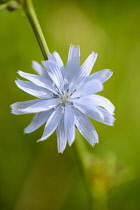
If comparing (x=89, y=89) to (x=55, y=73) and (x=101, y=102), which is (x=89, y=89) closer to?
(x=101, y=102)

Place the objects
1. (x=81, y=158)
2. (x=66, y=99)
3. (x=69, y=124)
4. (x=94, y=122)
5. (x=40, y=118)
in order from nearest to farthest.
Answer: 1. (x=69, y=124)
2. (x=40, y=118)
3. (x=66, y=99)
4. (x=81, y=158)
5. (x=94, y=122)

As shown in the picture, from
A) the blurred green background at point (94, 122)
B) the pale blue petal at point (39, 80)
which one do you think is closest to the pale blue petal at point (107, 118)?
the pale blue petal at point (39, 80)

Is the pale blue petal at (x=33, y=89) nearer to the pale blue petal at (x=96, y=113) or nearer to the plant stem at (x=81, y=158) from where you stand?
the pale blue petal at (x=96, y=113)

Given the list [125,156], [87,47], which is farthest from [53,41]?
[125,156]

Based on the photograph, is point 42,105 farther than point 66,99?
No

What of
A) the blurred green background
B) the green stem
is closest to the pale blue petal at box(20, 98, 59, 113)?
the green stem

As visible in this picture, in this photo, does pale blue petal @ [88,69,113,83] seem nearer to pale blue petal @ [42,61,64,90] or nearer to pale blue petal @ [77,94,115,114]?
pale blue petal @ [77,94,115,114]

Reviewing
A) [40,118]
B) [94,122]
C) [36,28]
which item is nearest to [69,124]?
[40,118]
